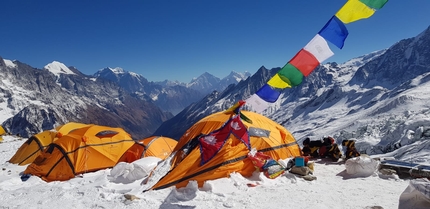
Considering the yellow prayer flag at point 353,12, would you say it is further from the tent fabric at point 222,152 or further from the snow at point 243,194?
the snow at point 243,194

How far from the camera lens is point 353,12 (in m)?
10.4

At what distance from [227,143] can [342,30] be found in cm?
700

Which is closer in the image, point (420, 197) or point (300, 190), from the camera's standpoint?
point (420, 197)

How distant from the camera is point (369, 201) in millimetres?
8992

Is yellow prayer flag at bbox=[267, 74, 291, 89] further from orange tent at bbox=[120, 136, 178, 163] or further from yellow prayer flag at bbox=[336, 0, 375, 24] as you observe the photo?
orange tent at bbox=[120, 136, 178, 163]

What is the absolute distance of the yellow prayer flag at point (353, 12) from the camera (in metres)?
9.99

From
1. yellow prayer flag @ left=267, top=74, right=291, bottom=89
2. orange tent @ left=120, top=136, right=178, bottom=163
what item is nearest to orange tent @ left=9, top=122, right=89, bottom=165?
orange tent @ left=120, top=136, right=178, bottom=163

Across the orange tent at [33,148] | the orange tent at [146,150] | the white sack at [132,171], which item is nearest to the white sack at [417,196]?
the white sack at [132,171]

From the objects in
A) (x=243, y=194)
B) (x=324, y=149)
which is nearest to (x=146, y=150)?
(x=243, y=194)

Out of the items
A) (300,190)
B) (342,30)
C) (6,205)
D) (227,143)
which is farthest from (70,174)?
(342,30)

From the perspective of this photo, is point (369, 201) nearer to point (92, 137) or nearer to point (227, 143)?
point (227, 143)

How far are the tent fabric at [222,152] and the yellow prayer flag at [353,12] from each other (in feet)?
21.1

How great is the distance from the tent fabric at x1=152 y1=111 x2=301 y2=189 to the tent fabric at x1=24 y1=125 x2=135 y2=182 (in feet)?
23.4

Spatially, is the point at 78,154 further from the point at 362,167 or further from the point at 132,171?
the point at 362,167
